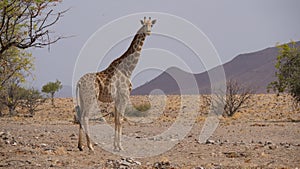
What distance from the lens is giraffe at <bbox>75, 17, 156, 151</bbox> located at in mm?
11211

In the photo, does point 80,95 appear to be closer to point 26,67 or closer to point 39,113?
point 26,67

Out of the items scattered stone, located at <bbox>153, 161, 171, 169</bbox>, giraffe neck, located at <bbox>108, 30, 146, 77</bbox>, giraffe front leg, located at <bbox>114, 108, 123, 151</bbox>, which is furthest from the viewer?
giraffe neck, located at <bbox>108, 30, 146, 77</bbox>

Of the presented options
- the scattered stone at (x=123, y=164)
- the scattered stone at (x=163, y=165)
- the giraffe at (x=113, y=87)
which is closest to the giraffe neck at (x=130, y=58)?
the giraffe at (x=113, y=87)

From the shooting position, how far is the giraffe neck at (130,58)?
11.7 meters

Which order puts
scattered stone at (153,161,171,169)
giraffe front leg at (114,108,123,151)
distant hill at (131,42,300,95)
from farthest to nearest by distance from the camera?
distant hill at (131,42,300,95), giraffe front leg at (114,108,123,151), scattered stone at (153,161,171,169)

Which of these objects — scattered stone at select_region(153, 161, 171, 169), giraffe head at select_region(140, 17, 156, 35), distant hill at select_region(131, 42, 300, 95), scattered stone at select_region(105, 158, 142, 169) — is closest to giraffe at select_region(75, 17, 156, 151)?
giraffe head at select_region(140, 17, 156, 35)

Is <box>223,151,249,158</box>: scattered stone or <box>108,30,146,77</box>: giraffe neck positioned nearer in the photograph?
<box>223,151,249,158</box>: scattered stone

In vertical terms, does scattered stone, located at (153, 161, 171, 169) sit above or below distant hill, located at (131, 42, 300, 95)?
below

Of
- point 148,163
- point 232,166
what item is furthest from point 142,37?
point 232,166

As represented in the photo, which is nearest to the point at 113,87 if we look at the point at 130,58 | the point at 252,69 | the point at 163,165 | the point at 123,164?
the point at 130,58

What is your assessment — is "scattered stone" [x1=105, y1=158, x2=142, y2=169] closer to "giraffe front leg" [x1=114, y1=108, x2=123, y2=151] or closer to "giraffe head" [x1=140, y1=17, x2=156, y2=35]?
"giraffe front leg" [x1=114, y1=108, x2=123, y2=151]

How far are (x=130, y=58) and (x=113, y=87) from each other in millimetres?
966

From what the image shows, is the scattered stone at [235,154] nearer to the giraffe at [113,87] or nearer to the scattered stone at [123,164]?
the scattered stone at [123,164]

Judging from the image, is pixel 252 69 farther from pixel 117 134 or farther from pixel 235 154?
pixel 235 154
